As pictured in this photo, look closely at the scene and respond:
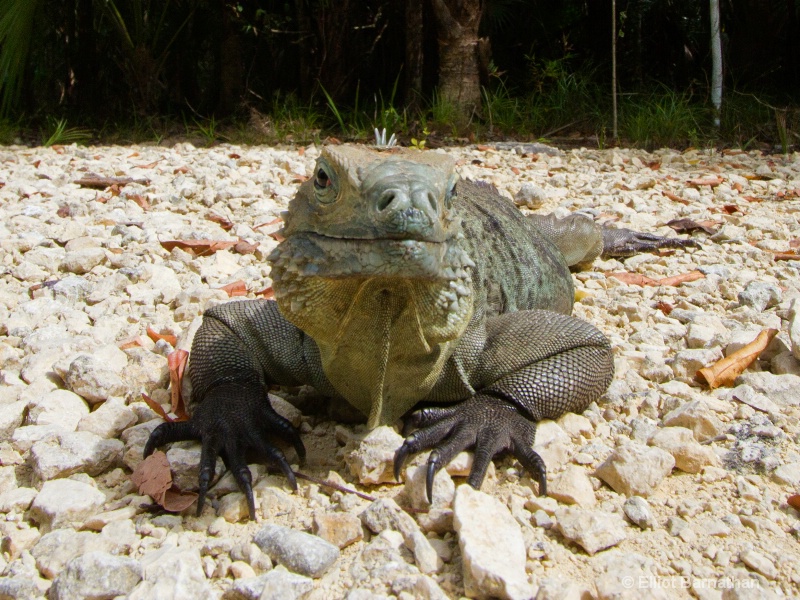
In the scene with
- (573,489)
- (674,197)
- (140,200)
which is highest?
(140,200)

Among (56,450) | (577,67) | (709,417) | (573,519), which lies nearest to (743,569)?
(573,519)

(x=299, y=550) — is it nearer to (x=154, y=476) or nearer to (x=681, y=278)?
(x=154, y=476)

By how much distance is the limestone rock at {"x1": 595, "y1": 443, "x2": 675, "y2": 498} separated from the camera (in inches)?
97.7

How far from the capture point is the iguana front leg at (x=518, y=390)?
2.67 m

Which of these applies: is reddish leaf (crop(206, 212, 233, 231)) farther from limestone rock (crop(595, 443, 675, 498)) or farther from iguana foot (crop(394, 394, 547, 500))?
limestone rock (crop(595, 443, 675, 498))

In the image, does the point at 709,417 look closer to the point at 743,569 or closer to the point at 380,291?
the point at 743,569

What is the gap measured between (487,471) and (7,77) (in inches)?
341

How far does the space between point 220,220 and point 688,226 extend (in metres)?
3.59

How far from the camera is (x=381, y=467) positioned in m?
2.55

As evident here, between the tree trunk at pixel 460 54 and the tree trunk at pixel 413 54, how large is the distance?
0.46 m

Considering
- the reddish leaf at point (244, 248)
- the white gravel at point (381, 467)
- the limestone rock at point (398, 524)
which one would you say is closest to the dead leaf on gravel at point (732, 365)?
the white gravel at point (381, 467)

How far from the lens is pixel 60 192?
20.5ft

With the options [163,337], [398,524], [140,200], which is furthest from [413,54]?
[398,524]

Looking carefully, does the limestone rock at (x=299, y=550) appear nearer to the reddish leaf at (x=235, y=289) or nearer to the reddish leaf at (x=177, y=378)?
the reddish leaf at (x=177, y=378)
